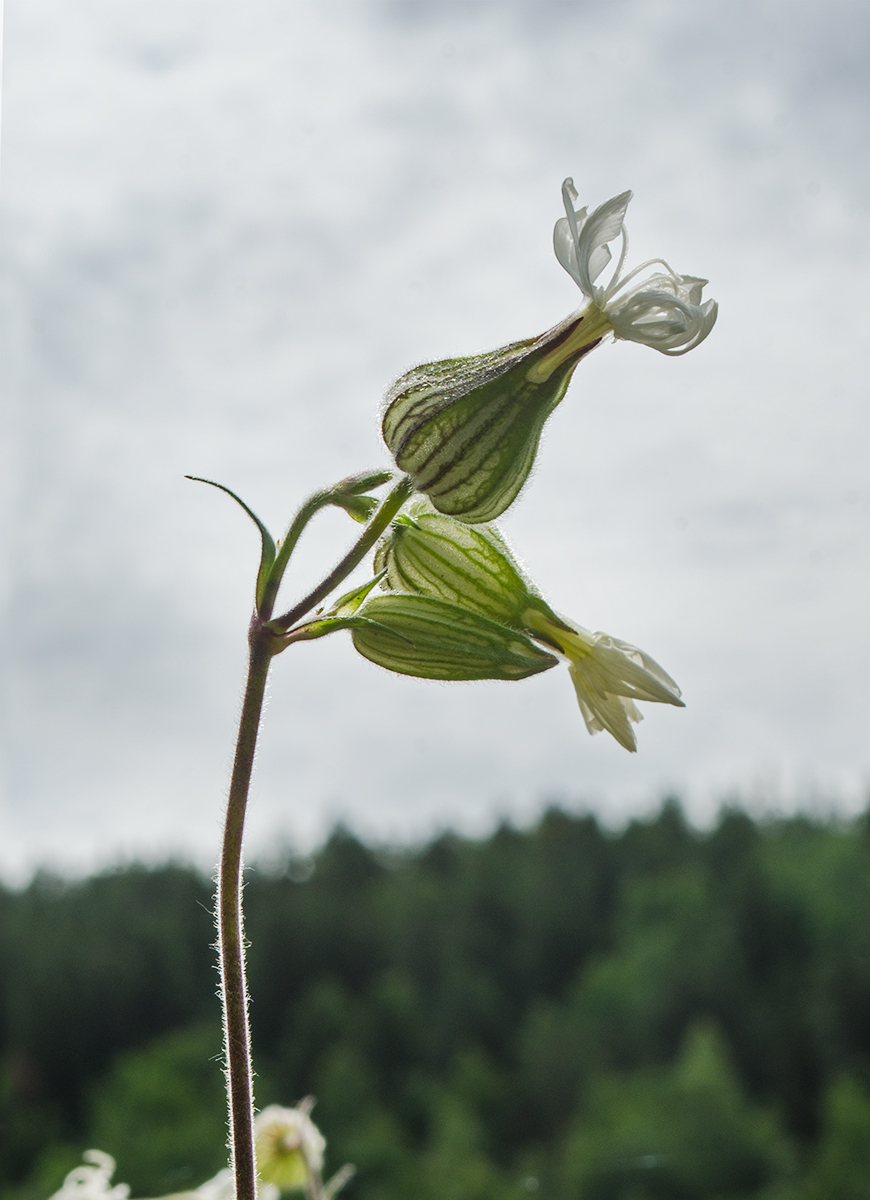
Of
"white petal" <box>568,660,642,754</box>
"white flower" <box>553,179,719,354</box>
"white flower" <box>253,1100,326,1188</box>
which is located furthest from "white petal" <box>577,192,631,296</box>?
"white flower" <box>253,1100,326,1188</box>

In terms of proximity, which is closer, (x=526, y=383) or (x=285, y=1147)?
(x=526, y=383)

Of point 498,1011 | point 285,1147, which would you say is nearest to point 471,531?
point 285,1147

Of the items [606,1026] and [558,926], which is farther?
[558,926]

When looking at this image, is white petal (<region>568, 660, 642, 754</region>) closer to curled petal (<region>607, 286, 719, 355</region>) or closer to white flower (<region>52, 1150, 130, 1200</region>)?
curled petal (<region>607, 286, 719, 355</region>)

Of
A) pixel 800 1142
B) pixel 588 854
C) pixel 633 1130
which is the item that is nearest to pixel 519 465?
pixel 633 1130

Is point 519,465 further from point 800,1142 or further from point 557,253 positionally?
point 800,1142

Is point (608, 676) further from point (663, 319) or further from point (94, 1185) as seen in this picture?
point (94, 1185)

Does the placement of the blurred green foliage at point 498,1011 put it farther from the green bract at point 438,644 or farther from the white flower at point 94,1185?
the green bract at point 438,644
